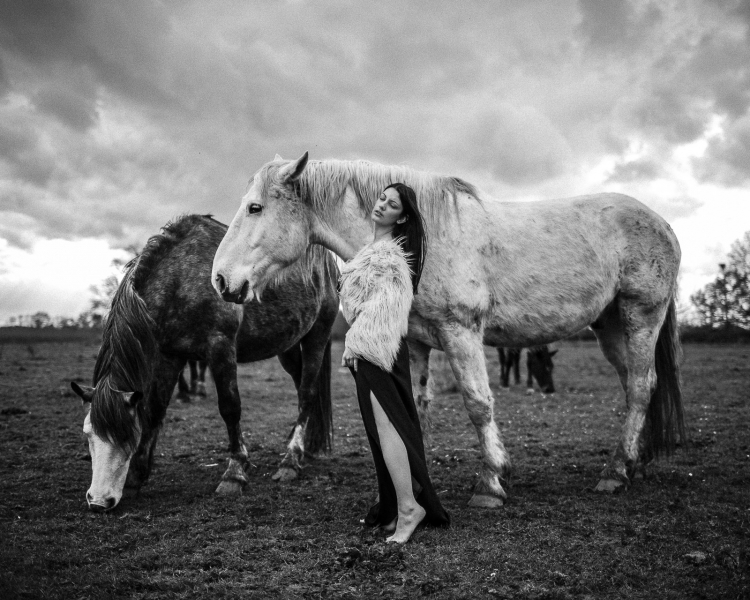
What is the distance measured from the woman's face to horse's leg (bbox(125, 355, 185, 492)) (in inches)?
92.6

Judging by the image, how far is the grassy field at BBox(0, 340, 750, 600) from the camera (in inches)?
115

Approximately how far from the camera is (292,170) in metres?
4.22

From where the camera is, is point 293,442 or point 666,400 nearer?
point 666,400

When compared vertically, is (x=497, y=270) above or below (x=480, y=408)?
above

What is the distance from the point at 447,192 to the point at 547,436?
438 cm

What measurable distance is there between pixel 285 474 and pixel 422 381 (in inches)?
67.5

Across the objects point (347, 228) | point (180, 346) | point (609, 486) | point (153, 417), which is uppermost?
point (347, 228)

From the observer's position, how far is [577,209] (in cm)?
513

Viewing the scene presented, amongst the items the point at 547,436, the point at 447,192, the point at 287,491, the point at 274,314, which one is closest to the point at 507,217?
the point at 447,192

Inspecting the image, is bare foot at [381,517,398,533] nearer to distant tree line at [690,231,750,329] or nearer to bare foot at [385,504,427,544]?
bare foot at [385,504,427,544]

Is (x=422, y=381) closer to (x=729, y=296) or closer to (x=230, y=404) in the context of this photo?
(x=230, y=404)

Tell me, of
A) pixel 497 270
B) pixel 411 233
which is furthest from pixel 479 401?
pixel 411 233

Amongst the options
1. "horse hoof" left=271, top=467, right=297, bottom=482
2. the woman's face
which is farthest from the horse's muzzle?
the woman's face

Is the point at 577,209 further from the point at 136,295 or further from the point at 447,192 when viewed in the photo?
the point at 136,295
